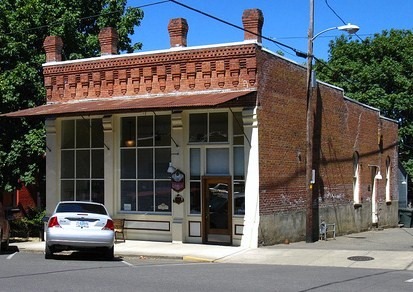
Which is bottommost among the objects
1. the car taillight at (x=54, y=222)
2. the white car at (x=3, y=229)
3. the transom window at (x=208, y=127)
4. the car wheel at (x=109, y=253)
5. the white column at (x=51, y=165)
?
the car wheel at (x=109, y=253)

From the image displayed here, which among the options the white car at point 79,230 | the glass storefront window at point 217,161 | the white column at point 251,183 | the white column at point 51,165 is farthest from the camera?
the white column at point 51,165

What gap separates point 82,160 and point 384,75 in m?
23.9

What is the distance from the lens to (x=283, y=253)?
17.5m

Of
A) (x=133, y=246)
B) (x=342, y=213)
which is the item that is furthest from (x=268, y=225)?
(x=342, y=213)

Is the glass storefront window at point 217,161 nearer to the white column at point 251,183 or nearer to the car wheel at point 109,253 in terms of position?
the white column at point 251,183

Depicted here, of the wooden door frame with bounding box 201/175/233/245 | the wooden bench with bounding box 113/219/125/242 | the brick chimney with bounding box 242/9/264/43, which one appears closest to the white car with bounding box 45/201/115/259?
the wooden door frame with bounding box 201/175/233/245

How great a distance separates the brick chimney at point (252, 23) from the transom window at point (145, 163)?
3947 millimetres

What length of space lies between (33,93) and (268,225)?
1108 cm

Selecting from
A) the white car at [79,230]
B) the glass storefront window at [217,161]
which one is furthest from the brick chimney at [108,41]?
the white car at [79,230]

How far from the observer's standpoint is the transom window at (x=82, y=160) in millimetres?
21891

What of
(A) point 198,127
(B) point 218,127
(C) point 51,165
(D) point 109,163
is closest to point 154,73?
(A) point 198,127

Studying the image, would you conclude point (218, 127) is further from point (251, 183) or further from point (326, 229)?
point (326, 229)

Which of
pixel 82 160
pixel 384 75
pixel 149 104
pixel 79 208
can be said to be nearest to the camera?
pixel 79 208

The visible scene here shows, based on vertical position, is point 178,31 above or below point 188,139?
above
